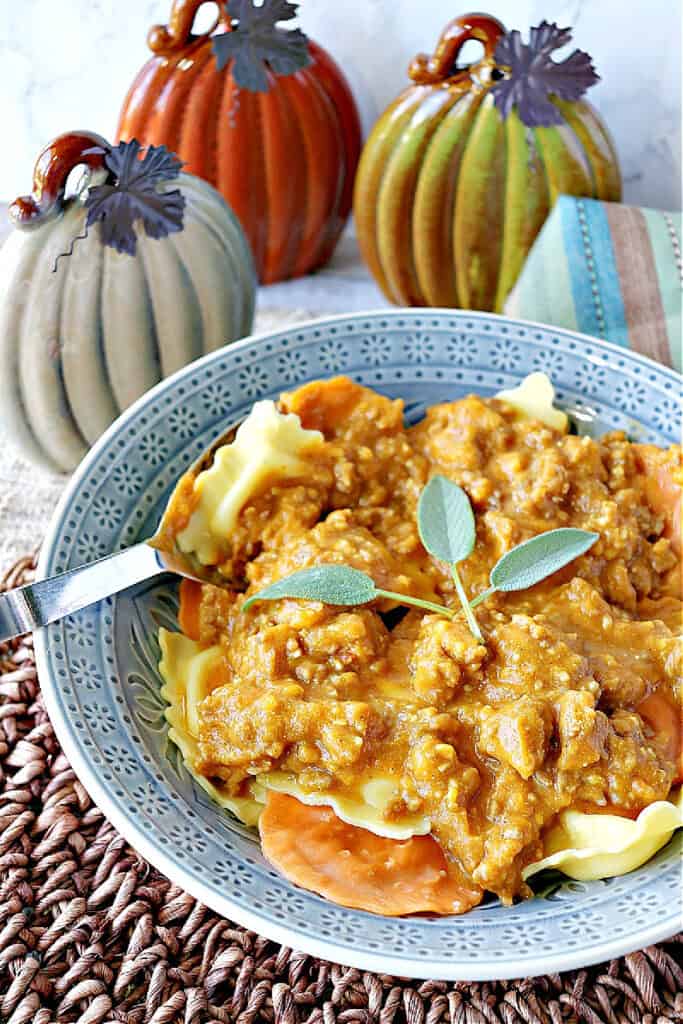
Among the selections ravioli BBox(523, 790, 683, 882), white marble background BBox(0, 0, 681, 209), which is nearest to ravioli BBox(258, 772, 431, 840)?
ravioli BBox(523, 790, 683, 882)

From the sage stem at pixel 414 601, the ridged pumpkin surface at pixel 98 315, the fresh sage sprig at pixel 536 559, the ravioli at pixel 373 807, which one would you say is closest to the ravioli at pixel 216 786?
the ravioli at pixel 373 807

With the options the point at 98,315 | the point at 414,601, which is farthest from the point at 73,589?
the point at 98,315

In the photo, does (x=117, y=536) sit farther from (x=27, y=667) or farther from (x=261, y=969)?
(x=261, y=969)

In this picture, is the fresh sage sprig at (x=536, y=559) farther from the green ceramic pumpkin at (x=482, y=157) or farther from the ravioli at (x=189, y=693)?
the green ceramic pumpkin at (x=482, y=157)

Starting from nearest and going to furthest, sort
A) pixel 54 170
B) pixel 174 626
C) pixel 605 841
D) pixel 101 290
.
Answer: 1. pixel 605 841
2. pixel 174 626
3. pixel 54 170
4. pixel 101 290

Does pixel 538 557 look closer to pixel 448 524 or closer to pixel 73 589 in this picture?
pixel 448 524

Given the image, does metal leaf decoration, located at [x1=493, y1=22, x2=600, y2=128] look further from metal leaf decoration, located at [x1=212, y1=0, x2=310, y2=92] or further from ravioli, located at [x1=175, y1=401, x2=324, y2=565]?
ravioli, located at [x1=175, y1=401, x2=324, y2=565]

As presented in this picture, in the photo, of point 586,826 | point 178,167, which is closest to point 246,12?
point 178,167
